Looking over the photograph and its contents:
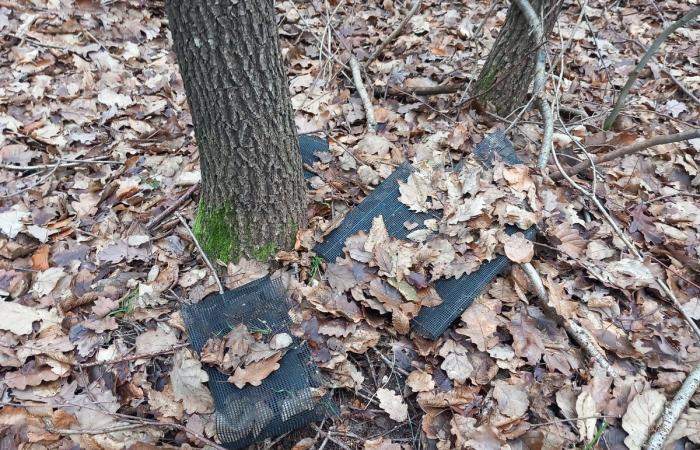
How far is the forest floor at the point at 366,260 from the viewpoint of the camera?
76.5 inches

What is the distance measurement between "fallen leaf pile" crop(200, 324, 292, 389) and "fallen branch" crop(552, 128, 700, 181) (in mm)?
1897

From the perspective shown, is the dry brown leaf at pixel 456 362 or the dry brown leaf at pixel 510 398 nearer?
the dry brown leaf at pixel 510 398

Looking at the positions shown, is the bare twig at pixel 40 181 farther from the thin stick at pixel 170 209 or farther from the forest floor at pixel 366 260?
the thin stick at pixel 170 209

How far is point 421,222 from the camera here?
2455 mm

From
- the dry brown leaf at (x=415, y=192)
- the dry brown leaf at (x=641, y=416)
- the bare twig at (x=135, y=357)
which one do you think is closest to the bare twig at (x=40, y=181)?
the bare twig at (x=135, y=357)

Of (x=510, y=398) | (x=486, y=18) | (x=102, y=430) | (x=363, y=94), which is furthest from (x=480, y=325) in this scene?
(x=486, y=18)

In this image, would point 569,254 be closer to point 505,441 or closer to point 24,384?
point 505,441

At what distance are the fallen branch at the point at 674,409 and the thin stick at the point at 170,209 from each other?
2.64 m

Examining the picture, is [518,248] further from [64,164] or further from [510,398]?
[64,164]

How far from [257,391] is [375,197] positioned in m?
1.20

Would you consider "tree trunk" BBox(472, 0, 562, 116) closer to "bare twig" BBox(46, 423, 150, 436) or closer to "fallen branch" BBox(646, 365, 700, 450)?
"fallen branch" BBox(646, 365, 700, 450)

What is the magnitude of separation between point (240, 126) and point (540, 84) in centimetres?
218

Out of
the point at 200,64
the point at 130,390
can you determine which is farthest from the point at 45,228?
the point at 200,64

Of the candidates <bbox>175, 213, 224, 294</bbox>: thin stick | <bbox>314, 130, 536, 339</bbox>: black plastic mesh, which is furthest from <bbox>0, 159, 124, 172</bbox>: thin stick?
<bbox>314, 130, 536, 339</bbox>: black plastic mesh
